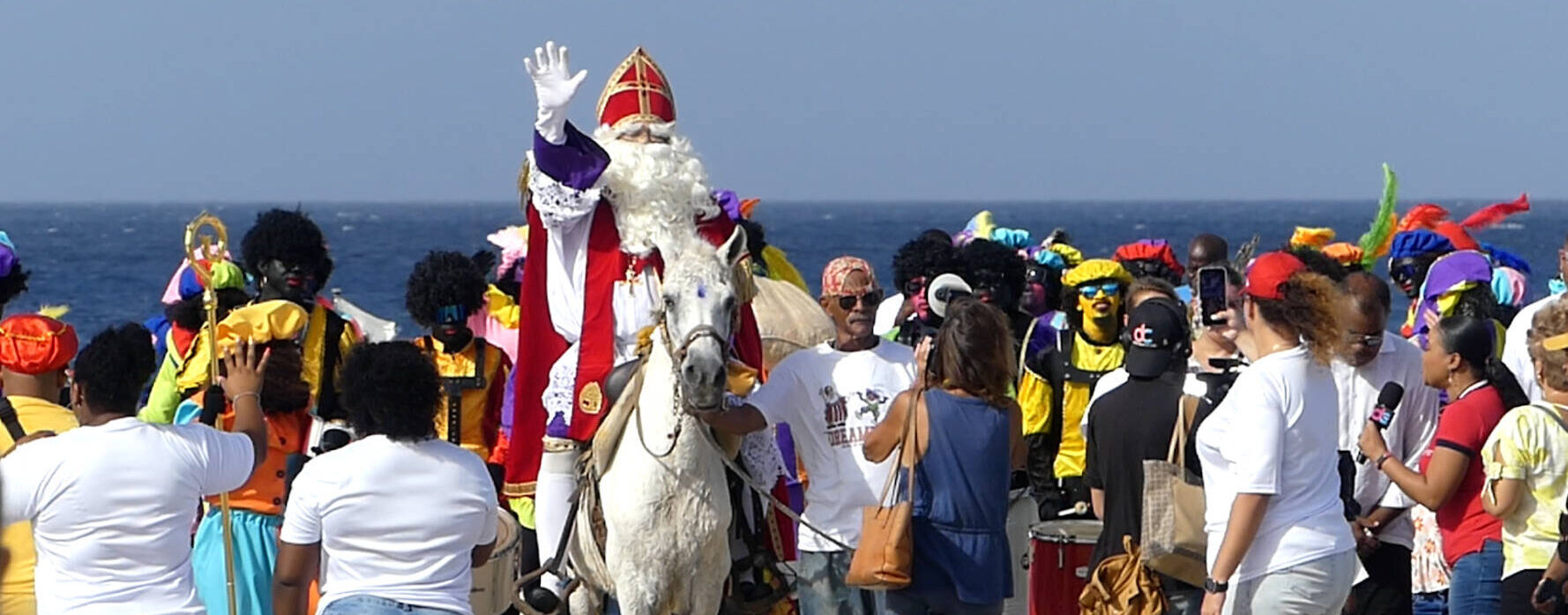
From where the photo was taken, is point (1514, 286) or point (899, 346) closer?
point (899, 346)

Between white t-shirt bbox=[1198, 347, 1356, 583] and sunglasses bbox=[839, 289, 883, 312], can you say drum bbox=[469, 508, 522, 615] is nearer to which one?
sunglasses bbox=[839, 289, 883, 312]

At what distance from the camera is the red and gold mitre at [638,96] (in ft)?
29.5

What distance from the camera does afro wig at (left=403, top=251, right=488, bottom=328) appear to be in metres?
10.8

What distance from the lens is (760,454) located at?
Result: 826 centimetres

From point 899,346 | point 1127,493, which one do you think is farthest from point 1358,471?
point 899,346

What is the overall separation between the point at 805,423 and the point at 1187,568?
141 cm

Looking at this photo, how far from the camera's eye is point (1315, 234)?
12.7 m

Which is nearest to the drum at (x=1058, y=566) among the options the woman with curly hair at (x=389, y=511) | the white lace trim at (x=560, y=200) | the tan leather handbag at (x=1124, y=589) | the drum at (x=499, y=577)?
the tan leather handbag at (x=1124, y=589)

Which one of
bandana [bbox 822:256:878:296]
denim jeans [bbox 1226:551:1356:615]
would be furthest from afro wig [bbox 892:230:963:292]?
denim jeans [bbox 1226:551:1356:615]

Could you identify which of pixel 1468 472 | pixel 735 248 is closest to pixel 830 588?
pixel 735 248

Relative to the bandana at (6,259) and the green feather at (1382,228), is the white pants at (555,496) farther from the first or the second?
the green feather at (1382,228)

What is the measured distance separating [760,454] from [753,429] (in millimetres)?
488

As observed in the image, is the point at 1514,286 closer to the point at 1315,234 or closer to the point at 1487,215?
the point at 1315,234

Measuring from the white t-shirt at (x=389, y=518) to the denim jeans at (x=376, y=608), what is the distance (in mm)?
14
